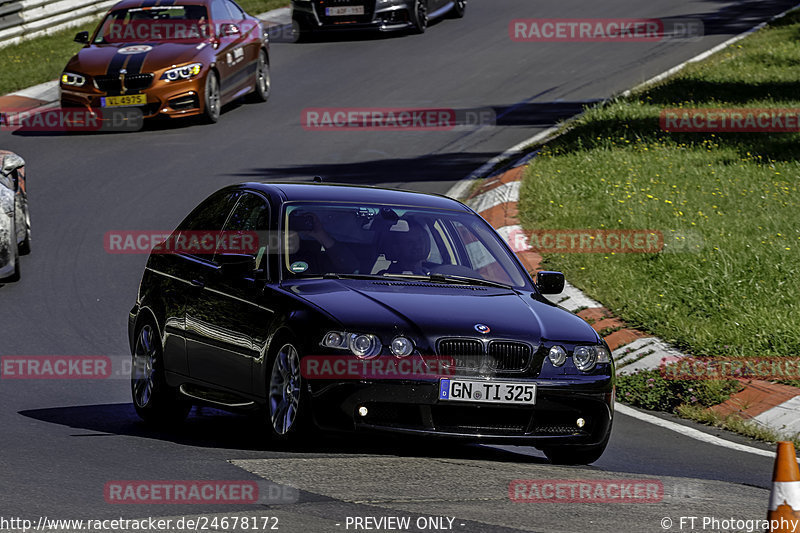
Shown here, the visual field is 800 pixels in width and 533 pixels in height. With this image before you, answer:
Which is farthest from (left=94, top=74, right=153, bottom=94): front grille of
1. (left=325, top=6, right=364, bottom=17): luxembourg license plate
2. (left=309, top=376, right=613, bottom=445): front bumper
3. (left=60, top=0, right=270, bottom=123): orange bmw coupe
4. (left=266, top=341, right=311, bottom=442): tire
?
(left=309, top=376, right=613, bottom=445): front bumper

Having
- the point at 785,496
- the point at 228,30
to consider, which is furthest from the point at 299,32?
the point at 785,496

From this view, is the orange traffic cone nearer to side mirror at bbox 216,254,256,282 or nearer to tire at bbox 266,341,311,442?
tire at bbox 266,341,311,442

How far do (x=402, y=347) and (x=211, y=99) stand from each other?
13.7 meters

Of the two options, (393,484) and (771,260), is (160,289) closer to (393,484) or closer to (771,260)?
(393,484)

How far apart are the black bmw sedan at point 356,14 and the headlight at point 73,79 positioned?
273 inches

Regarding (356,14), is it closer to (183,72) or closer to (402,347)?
(183,72)

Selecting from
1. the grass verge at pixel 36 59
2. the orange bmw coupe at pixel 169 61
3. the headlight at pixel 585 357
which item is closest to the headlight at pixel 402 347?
the headlight at pixel 585 357

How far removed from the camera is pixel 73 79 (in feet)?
66.5

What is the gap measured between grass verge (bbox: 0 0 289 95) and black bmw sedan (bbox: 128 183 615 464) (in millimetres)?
14209

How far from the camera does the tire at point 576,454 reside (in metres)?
8.34

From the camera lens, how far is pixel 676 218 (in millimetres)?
14602

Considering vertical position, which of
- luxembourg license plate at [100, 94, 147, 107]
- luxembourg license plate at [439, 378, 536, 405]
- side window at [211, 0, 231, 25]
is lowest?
luxembourg license plate at [100, 94, 147, 107]

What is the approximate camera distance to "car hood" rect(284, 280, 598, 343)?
791cm

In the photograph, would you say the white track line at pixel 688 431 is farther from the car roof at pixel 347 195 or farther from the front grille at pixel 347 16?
the front grille at pixel 347 16
